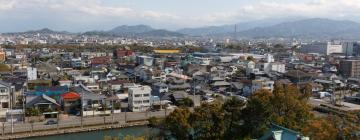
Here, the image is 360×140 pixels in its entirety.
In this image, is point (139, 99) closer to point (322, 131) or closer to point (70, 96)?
point (70, 96)

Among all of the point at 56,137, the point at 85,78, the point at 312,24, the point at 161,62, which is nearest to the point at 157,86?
the point at 85,78

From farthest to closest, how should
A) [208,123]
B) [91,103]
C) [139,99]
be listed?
[139,99] < [91,103] < [208,123]

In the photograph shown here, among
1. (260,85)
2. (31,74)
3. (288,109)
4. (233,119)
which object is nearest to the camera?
(233,119)

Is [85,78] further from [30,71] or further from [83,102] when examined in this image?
[83,102]

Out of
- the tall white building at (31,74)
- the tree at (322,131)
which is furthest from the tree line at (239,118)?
the tall white building at (31,74)

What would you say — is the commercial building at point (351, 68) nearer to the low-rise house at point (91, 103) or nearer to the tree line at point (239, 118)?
the tree line at point (239, 118)

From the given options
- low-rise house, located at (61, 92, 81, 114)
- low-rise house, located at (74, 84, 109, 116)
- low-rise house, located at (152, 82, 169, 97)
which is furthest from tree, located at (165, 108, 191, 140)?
low-rise house, located at (152, 82, 169, 97)

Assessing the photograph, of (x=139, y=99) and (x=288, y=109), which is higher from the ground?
(x=288, y=109)

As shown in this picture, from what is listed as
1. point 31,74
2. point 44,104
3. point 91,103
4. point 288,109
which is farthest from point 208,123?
point 31,74
